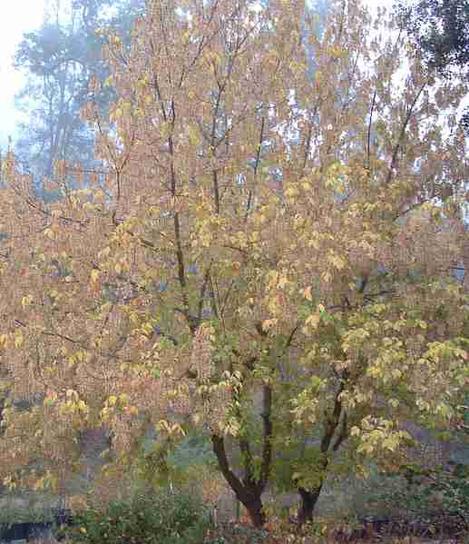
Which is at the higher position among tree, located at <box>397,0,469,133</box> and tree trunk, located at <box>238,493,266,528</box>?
tree, located at <box>397,0,469,133</box>

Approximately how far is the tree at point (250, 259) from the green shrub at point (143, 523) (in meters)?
0.51

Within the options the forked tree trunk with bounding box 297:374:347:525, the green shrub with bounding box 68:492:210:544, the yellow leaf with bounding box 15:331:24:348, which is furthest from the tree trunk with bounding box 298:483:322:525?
the yellow leaf with bounding box 15:331:24:348

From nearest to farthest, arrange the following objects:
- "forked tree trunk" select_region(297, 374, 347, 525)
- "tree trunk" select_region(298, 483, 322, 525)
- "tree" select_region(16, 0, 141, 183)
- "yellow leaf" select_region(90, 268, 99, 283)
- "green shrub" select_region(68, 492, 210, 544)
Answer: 1. "yellow leaf" select_region(90, 268, 99, 283)
2. "green shrub" select_region(68, 492, 210, 544)
3. "forked tree trunk" select_region(297, 374, 347, 525)
4. "tree trunk" select_region(298, 483, 322, 525)
5. "tree" select_region(16, 0, 141, 183)

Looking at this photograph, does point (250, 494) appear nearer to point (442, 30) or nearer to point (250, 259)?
point (250, 259)

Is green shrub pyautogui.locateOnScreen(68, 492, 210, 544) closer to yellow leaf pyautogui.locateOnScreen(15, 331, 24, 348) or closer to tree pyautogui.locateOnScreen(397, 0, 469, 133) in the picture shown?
yellow leaf pyautogui.locateOnScreen(15, 331, 24, 348)

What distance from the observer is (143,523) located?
6.30 m

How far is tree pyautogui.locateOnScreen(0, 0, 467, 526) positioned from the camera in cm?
527

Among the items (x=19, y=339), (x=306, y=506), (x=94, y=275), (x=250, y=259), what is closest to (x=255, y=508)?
(x=306, y=506)

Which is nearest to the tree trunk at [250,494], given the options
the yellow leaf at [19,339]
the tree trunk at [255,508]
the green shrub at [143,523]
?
the tree trunk at [255,508]

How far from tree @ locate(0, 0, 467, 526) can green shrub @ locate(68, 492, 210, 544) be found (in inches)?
20.0

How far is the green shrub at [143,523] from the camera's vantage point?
6.11 meters

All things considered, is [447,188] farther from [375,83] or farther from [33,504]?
[33,504]

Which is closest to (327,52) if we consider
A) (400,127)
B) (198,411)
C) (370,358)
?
(400,127)

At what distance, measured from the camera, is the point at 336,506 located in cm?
1021
